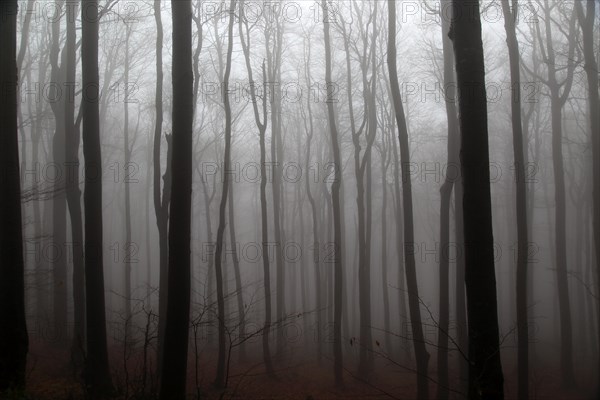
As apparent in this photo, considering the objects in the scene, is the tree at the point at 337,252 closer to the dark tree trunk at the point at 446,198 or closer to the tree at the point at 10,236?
the dark tree trunk at the point at 446,198

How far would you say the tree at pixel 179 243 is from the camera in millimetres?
6152

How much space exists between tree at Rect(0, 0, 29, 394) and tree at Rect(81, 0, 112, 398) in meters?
1.52

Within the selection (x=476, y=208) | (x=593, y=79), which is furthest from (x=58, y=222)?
(x=593, y=79)

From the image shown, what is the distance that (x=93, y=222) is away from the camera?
7840mm

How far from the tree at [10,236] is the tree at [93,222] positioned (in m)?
1.52

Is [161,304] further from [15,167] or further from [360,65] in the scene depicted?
[360,65]

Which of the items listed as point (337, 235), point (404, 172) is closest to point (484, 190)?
point (404, 172)

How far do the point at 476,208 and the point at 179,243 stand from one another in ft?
13.7

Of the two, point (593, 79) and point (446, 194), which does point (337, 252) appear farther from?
point (593, 79)

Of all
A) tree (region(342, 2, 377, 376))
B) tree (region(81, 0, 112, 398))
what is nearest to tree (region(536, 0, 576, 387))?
tree (region(342, 2, 377, 376))

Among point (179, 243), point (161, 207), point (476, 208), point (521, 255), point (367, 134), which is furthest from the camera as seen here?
point (367, 134)

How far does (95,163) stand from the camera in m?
7.85

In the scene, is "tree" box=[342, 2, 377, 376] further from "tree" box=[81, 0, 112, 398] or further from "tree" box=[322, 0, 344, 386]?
"tree" box=[81, 0, 112, 398]

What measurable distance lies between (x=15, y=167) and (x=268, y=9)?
10156mm
